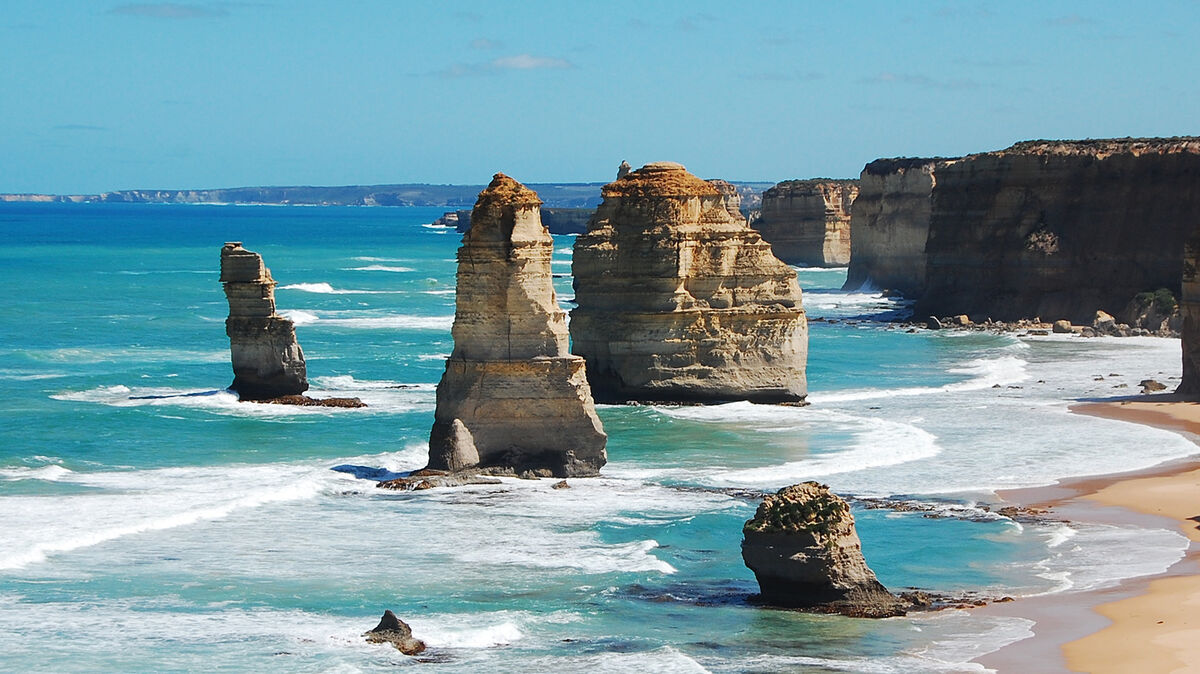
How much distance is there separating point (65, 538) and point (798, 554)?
980 cm

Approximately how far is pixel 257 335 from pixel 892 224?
5296cm

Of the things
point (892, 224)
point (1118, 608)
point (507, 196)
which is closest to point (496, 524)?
point (507, 196)

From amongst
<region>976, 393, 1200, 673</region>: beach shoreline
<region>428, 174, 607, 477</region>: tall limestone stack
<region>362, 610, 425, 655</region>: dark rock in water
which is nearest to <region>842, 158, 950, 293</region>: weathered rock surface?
<region>976, 393, 1200, 673</region>: beach shoreline

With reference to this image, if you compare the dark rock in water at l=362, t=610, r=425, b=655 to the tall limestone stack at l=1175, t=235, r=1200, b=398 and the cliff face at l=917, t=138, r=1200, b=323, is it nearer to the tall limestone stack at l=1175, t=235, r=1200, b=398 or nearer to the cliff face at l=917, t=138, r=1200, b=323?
the tall limestone stack at l=1175, t=235, r=1200, b=398

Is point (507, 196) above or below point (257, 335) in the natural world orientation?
above

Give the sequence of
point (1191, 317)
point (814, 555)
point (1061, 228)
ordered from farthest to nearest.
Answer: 1. point (1061, 228)
2. point (1191, 317)
3. point (814, 555)

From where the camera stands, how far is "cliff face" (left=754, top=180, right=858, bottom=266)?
4262 inches

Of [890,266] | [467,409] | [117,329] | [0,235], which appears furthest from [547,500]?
[0,235]

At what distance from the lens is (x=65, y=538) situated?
22.6 m

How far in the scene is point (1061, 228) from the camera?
214ft

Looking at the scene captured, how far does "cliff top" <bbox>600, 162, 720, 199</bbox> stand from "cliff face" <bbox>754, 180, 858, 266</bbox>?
228ft

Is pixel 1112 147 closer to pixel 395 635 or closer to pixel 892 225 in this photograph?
pixel 892 225

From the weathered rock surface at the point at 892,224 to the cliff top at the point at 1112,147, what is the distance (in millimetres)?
8611

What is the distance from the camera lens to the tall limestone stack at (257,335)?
35.8m
